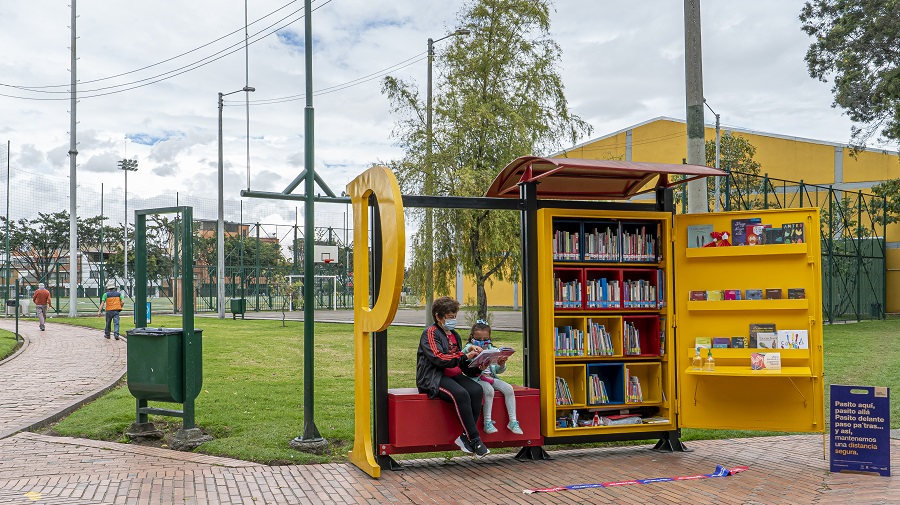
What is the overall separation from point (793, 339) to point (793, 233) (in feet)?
3.46

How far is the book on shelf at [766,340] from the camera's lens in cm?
855

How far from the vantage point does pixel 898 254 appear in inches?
1502

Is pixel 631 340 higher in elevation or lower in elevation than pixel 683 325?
lower

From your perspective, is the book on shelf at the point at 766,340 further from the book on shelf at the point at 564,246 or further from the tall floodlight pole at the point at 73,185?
the tall floodlight pole at the point at 73,185

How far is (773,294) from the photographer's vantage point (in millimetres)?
8602

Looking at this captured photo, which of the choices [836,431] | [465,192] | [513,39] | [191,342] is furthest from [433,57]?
[836,431]

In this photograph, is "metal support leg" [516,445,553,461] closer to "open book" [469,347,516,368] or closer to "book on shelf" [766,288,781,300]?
"open book" [469,347,516,368]

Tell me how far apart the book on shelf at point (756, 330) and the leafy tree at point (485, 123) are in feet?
42.8

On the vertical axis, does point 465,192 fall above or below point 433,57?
below

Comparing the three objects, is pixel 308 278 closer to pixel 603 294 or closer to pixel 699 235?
pixel 603 294

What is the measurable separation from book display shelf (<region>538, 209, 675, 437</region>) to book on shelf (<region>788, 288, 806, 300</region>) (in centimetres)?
118

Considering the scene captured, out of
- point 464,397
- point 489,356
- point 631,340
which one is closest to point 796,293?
point 631,340

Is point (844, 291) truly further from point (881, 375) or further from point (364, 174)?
point (364, 174)

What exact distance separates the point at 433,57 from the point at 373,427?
17.8 meters
